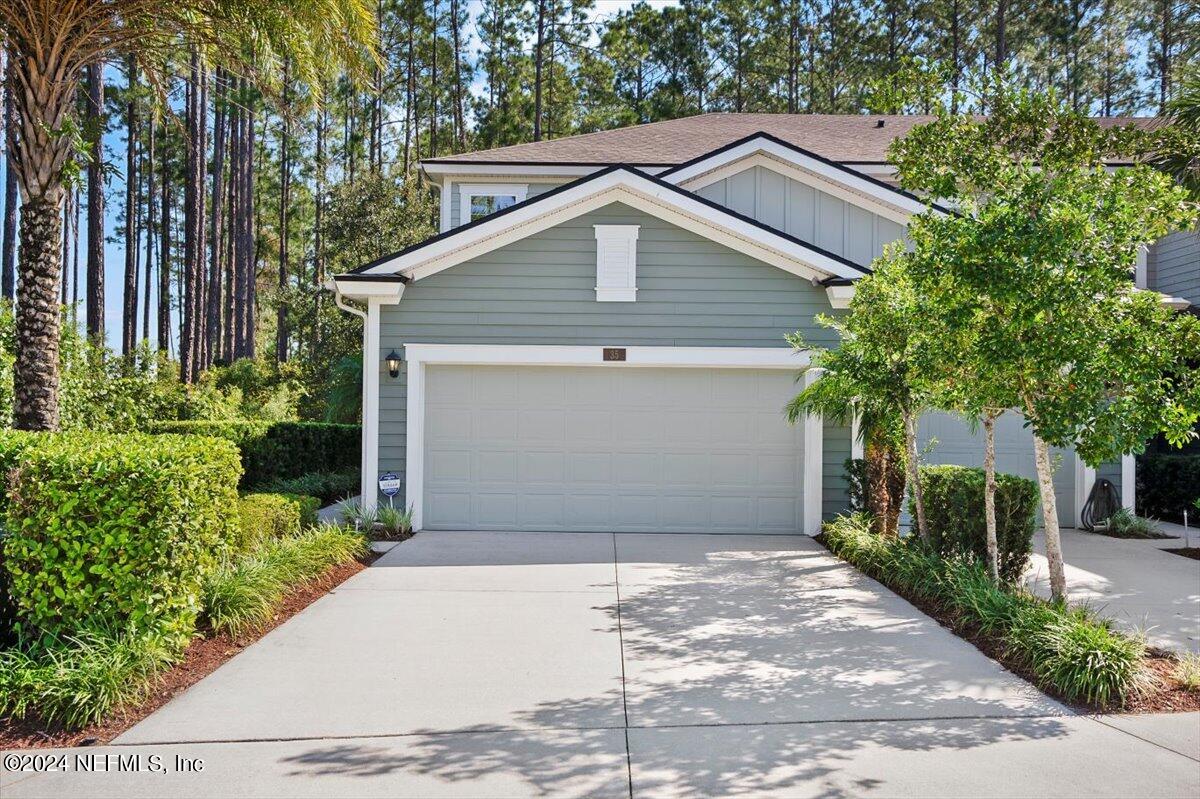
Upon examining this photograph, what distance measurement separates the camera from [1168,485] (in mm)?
12375

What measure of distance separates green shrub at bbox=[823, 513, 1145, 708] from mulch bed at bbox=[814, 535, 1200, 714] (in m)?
0.04

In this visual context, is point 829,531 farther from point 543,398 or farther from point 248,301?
point 248,301

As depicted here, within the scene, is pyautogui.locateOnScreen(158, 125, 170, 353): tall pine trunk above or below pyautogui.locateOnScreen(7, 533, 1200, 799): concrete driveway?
above

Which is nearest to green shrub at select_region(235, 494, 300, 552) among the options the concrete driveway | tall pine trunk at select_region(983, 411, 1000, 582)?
the concrete driveway

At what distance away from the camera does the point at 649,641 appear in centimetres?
596

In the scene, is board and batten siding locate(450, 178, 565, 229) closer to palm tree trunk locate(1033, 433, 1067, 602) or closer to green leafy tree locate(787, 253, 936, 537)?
green leafy tree locate(787, 253, 936, 537)

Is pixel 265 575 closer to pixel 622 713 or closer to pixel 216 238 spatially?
pixel 622 713

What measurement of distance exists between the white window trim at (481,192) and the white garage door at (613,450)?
5.33 m

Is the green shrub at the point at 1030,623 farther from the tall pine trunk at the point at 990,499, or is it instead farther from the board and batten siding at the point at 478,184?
the board and batten siding at the point at 478,184

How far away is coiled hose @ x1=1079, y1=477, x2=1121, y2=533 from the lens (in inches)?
447

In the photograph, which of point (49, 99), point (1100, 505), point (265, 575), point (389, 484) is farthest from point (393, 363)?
point (1100, 505)

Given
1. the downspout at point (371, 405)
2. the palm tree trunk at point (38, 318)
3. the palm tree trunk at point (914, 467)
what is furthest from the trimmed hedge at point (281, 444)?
the palm tree trunk at point (914, 467)

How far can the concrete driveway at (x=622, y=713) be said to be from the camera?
12.6 feet

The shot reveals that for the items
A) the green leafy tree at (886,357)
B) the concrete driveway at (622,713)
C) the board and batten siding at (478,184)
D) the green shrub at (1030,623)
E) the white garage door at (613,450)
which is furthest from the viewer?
the board and batten siding at (478,184)
